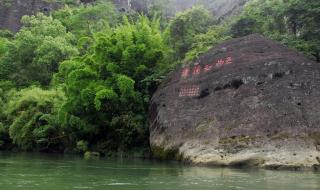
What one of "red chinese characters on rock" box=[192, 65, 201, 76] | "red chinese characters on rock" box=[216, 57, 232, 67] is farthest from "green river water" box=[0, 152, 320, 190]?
"red chinese characters on rock" box=[192, 65, 201, 76]

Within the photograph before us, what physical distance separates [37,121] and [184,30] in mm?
10396

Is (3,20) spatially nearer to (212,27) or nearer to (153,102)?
(212,27)

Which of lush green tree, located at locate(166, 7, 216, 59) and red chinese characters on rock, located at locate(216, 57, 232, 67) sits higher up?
lush green tree, located at locate(166, 7, 216, 59)

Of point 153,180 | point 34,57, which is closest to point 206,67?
point 153,180

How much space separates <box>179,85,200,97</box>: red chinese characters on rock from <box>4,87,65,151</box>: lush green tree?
786 cm

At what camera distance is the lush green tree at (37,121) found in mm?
26797

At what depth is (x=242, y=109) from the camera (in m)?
19.2

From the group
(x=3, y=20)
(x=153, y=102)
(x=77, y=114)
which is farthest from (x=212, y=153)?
(x=3, y=20)

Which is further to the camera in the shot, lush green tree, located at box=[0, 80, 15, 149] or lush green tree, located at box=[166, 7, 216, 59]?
lush green tree, located at box=[0, 80, 15, 149]

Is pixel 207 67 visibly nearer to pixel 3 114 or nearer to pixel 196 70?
pixel 196 70

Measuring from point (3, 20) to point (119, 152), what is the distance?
121 feet

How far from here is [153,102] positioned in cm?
2314

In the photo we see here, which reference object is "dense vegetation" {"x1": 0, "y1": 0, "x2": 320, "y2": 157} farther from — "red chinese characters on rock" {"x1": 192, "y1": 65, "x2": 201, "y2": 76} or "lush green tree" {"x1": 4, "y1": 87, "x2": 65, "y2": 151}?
"red chinese characters on rock" {"x1": 192, "y1": 65, "x2": 201, "y2": 76}

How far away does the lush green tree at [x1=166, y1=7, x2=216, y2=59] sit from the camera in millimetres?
29609
